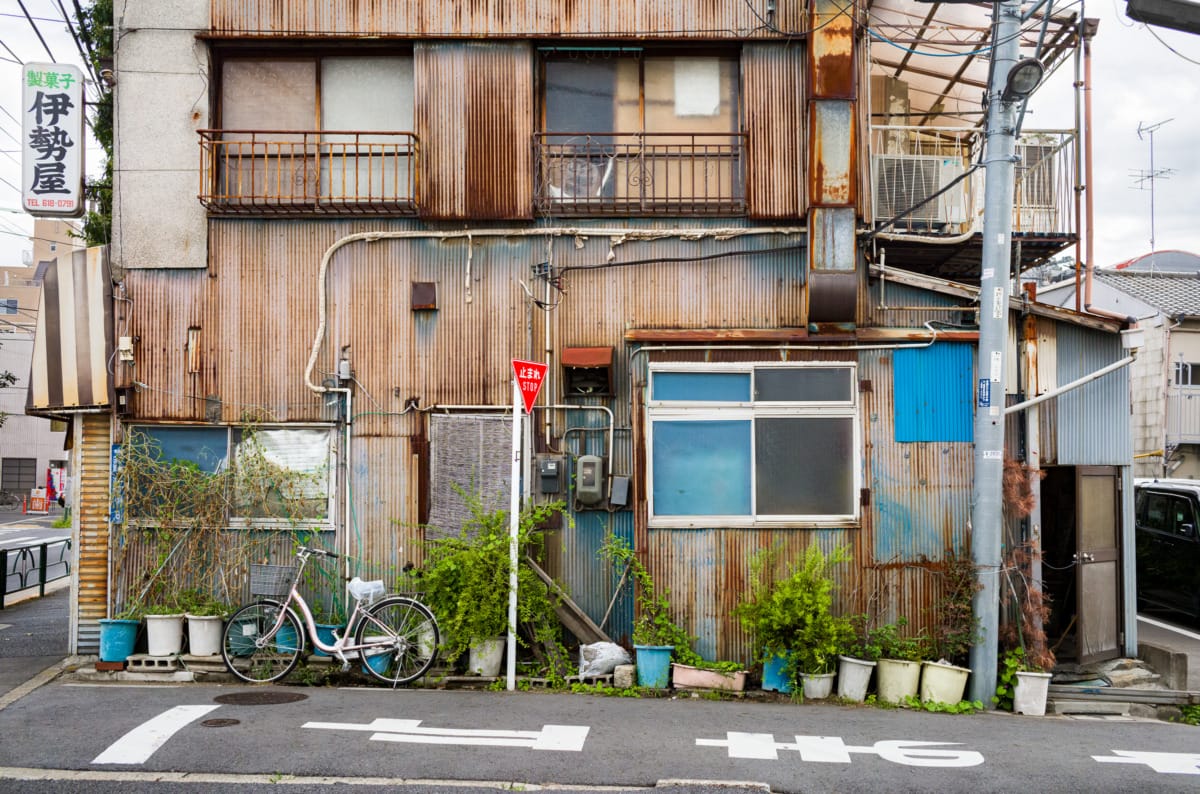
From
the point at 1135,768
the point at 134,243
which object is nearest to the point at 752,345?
the point at 1135,768

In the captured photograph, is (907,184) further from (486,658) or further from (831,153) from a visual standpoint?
A: (486,658)

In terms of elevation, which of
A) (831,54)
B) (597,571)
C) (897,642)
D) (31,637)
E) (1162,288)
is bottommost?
(31,637)

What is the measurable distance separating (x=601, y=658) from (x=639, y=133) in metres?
6.04

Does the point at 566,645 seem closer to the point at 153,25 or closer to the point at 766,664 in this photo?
the point at 766,664

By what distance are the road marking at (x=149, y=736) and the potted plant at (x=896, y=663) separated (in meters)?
6.61

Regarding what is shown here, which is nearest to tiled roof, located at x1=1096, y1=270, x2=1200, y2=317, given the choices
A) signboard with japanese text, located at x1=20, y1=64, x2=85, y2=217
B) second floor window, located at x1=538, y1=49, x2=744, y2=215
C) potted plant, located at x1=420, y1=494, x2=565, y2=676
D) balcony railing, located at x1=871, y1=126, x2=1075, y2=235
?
balcony railing, located at x1=871, y1=126, x2=1075, y2=235

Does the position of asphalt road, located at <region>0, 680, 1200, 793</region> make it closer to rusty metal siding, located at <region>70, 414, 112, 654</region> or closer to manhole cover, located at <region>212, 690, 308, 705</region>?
manhole cover, located at <region>212, 690, 308, 705</region>

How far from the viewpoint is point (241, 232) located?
1084 cm

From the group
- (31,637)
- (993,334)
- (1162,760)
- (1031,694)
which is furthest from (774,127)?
(31,637)

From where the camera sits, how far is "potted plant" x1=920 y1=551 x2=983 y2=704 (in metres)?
9.32

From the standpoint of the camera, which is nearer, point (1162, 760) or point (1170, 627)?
point (1162, 760)

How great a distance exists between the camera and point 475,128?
35.1ft

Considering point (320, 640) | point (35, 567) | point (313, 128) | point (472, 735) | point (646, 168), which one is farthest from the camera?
point (35, 567)

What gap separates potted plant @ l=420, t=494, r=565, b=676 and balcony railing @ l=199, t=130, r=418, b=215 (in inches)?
153
